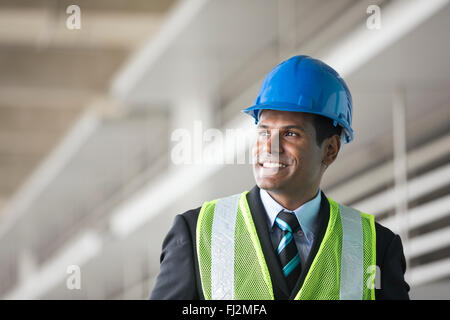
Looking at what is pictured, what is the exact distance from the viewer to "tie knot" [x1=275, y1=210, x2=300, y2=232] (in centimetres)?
200

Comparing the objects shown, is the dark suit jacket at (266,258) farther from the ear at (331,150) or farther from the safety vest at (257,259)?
the ear at (331,150)

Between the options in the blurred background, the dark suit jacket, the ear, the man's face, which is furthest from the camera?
the blurred background

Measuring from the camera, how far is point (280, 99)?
2.00m

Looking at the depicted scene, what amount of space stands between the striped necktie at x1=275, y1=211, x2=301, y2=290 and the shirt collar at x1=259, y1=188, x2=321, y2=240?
0.04ft

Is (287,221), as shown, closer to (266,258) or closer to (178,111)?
(266,258)

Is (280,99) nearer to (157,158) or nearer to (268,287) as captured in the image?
(268,287)

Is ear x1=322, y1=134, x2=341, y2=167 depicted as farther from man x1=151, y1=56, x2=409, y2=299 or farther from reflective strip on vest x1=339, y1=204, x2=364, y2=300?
reflective strip on vest x1=339, y1=204, x2=364, y2=300

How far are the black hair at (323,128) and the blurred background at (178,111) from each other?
1803mm

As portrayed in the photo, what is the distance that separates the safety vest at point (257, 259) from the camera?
1.89 m

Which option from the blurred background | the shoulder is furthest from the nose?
the blurred background

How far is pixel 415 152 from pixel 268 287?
16.7ft

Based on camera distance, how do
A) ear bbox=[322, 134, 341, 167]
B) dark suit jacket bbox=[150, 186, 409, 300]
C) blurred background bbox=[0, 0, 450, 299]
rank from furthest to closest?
blurred background bbox=[0, 0, 450, 299]
ear bbox=[322, 134, 341, 167]
dark suit jacket bbox=[150, 186, 409, 300]
